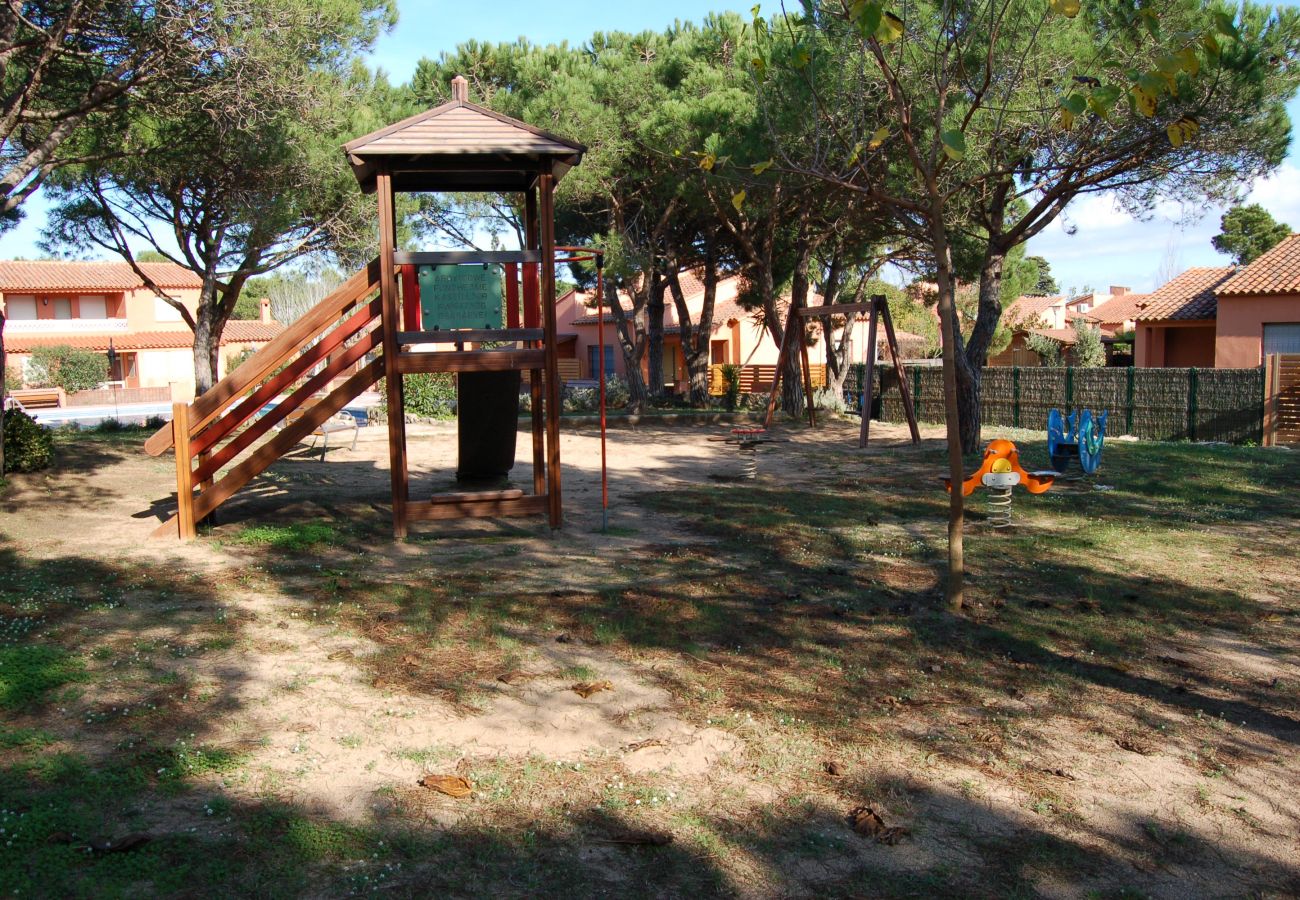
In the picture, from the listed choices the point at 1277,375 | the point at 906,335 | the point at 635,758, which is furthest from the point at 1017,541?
the point at 906,335

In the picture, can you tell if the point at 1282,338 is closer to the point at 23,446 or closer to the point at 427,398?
the point at 427,398

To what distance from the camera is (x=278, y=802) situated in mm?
4051

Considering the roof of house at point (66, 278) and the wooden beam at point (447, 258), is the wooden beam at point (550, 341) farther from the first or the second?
the roof of house at point (66, 278)

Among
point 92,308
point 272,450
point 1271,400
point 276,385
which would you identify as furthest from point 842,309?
point 92,308

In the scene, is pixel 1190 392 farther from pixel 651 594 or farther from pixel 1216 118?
pixel 651 594

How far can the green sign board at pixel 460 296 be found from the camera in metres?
9.40

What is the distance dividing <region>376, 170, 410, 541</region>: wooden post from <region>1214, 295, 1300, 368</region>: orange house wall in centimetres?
2539

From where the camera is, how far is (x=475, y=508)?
979cm

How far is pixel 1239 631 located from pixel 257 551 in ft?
23.7

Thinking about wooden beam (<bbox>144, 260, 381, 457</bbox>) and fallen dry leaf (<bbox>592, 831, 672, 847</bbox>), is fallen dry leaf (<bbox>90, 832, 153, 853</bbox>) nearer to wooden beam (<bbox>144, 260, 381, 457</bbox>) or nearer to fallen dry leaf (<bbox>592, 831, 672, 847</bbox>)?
fallen dry leaf (<bbox>592, 831, 672, 847</bbox>)

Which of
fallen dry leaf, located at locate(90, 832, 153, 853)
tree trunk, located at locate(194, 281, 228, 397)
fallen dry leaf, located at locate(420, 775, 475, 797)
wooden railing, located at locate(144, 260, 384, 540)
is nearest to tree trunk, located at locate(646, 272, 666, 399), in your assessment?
tree trunk, located at locate(194, 281, 228, 397)

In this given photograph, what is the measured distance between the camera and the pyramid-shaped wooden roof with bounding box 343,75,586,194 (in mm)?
9055

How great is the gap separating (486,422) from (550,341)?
6.49ft

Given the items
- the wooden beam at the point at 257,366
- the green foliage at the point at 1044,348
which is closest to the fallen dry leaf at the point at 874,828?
the wooden beam at the point at 257,366
